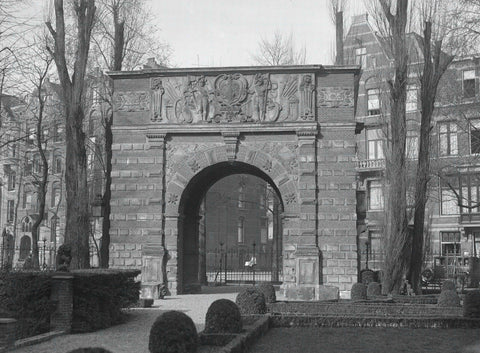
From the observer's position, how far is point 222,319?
1286 centimetres

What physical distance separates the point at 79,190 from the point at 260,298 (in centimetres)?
992

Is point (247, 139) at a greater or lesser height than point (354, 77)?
lesser

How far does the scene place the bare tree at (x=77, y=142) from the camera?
2400 cm

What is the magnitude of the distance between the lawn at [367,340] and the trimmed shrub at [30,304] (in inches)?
198

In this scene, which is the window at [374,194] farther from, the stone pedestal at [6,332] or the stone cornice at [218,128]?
the stone pedestal at [6,332]

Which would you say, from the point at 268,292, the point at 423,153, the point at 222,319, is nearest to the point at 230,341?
the point at 222,319

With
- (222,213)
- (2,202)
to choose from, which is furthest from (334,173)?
(2,202)

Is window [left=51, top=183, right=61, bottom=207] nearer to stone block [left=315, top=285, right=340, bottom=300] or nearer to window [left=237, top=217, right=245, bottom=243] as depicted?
window [left=237, top=217, right=245, bottom=243]

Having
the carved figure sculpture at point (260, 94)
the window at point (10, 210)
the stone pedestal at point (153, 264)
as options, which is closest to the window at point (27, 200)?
the window at point (10, 210)

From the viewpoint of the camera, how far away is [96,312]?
1545 centimetres

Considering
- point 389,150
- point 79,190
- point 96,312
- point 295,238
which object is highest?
point 389,150

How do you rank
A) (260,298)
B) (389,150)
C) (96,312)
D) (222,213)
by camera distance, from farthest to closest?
1. (222,213)
2. (389,150)
3. (260,298)
4. (96,312)

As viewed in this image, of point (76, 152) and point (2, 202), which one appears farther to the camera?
point (2, 202)

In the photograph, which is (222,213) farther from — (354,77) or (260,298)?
(260,298)
